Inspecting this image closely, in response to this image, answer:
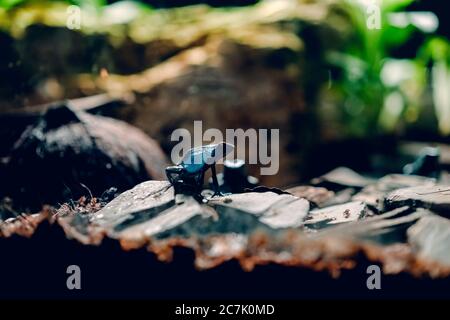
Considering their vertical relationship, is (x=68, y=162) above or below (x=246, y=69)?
below

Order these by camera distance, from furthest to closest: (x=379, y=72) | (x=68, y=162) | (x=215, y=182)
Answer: (x=379, y=72)
(x=68, y=162)
(x=215, y=182)

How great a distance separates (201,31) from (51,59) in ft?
4.89

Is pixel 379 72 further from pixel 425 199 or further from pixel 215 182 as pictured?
pixel 215 182

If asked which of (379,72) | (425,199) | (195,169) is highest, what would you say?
(379,72)

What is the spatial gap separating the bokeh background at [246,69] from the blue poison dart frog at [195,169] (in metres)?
1.46

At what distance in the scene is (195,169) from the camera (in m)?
1.83

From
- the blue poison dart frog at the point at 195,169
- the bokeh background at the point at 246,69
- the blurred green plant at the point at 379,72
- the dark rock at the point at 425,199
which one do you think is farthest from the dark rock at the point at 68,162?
the blurred green plant at the point at 379,72

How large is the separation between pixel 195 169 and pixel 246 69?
2.58 meters

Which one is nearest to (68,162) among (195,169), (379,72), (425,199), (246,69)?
(195,169)

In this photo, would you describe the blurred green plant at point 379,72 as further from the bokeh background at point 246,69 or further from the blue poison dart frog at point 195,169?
the blue poison dart frog at point 195,169

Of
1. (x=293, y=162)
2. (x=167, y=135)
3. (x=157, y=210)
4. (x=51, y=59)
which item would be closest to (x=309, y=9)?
(x=293, y=162)

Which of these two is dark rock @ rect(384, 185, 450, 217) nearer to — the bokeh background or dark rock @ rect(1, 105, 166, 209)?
dark rock @ rect(1, 105, 166, 209)
